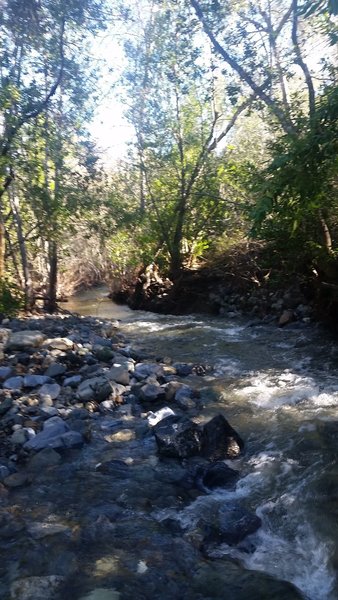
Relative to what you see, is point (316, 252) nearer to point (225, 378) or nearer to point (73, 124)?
point (225, 378)

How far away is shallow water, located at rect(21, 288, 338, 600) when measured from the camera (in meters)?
3.40

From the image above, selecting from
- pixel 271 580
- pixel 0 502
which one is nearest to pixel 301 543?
pixel 271 580

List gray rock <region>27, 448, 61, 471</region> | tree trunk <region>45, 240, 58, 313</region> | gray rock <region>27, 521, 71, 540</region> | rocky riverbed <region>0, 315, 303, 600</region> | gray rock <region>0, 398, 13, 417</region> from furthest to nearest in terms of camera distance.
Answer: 1. tree trunk <region>45, 240, 58, 313</region>
2. gray rock <region>0, 398, 13, 417</region>
3. gray rock <region>27, 448, 61, 471</region>
4. gray rock <region>27, 521, 71, 540</region>
5. rocky riverbed <region>0, 315, 303, 600</region>

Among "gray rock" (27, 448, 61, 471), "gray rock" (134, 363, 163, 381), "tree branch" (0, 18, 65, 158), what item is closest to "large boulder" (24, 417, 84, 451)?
"gray rock" (27, 448, 61, 471)

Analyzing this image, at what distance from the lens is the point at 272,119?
33.5ft

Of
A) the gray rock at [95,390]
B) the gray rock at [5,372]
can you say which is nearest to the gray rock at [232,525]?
the gray rock at [95,390]

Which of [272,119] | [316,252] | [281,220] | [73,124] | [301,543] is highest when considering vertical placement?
[73,124]

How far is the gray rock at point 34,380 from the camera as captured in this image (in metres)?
6.42

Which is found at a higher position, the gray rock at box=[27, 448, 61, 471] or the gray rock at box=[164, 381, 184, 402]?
the gray rock at box=[164, 381, 184, 402]

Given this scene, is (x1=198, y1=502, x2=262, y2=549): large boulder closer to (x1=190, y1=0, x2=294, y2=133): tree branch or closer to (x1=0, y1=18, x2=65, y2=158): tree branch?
(x1=190, y1=0, x2=294, y2=133): tree branch

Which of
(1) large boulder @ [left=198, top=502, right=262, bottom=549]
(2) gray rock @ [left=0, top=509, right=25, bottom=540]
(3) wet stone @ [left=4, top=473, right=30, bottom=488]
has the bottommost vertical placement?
(1) large boulder @ [left=198, top=502, right=262, bottom=549]

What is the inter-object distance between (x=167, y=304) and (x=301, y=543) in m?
11.7

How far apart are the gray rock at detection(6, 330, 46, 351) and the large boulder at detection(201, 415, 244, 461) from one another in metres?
4.02

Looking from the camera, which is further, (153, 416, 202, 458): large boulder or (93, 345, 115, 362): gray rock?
(93, 345, 115, 362): gray rock
